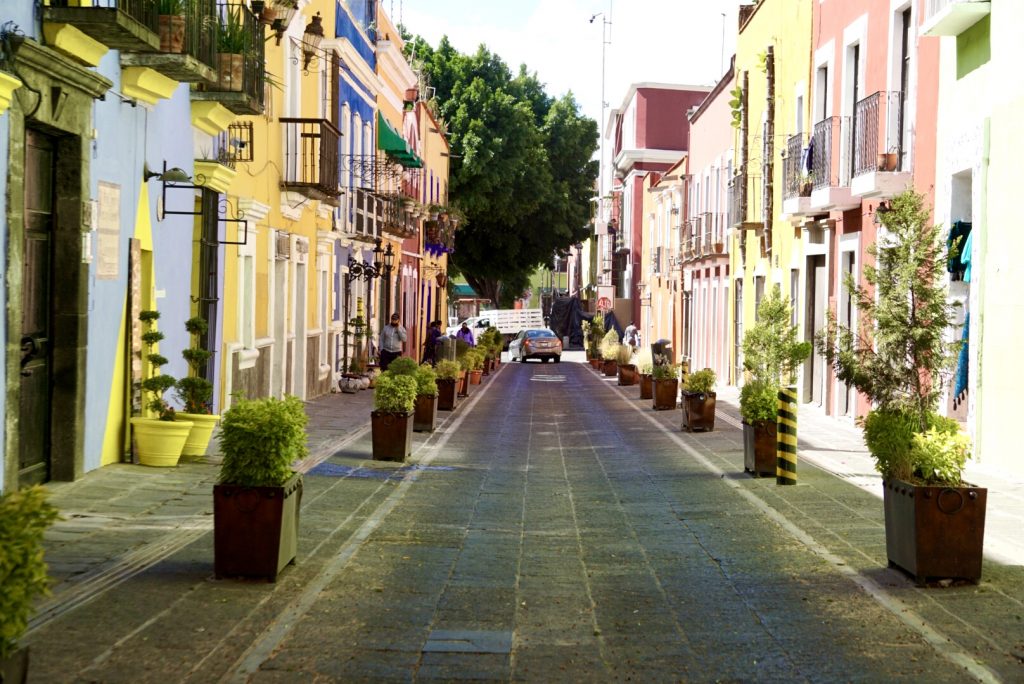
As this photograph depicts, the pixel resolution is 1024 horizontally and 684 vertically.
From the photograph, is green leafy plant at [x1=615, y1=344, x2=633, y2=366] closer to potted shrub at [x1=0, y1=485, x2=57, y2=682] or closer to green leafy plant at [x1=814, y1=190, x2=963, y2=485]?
green leafy plant at [x1=814, y1=190, x2=963, y2=485]

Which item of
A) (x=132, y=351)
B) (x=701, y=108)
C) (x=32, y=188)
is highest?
(x=701, y=108)

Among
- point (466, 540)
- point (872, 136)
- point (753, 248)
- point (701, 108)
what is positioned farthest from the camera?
point (701, 108)

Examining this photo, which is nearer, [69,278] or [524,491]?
[69,278]

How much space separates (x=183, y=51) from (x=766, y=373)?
7.50 metres

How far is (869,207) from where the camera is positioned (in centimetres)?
2017

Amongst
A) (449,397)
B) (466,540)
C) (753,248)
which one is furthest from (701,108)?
(466,540)

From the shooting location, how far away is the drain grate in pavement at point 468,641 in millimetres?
6691

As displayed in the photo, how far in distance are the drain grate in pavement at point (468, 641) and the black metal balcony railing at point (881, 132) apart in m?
13.5

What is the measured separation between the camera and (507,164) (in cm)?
5512

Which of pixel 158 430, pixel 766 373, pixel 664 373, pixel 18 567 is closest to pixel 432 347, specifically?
pixel 664 373

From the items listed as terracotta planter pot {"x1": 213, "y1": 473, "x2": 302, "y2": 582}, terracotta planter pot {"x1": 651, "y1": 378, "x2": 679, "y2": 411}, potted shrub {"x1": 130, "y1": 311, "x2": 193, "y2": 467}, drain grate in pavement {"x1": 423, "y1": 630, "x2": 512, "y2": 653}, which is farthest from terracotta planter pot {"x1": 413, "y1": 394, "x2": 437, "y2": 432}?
drain grate in pavement {"x1": 423, "y1": 630, "x2": 512, "y2": 653}

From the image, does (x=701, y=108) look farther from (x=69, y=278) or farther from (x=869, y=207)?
(x=69, y=278)

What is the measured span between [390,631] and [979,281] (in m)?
10.1

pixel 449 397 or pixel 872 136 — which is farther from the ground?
pixel 872 136
